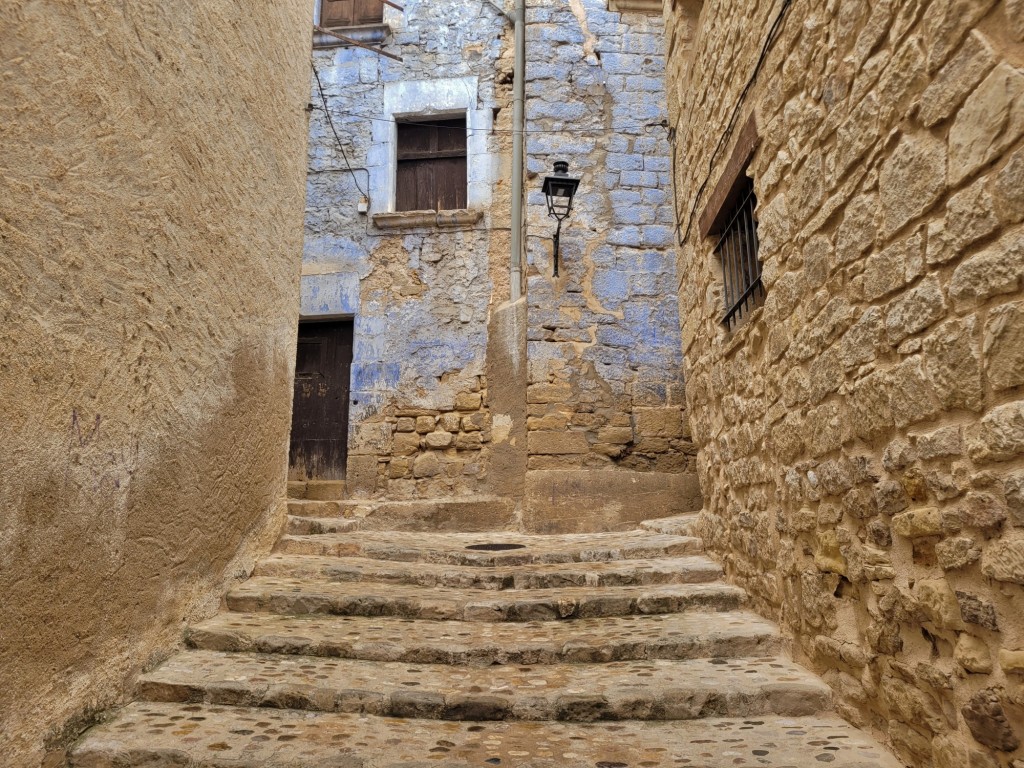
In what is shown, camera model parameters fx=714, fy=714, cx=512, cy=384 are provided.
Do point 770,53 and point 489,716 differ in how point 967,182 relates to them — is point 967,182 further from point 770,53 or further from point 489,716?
point 489,716

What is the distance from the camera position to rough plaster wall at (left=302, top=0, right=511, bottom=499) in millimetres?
6684

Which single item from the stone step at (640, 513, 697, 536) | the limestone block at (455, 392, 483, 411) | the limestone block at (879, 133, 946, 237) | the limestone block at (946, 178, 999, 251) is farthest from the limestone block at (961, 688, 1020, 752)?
the limestone block at (455, 392, 483, 411)

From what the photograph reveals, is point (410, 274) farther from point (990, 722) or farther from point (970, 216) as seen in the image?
point (990, 722)

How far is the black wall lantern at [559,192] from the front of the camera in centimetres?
578

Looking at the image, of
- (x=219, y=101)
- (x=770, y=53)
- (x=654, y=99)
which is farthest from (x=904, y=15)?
(x=654, y=99)

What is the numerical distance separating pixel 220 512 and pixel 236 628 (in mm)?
513

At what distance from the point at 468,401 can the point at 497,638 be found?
4.00m

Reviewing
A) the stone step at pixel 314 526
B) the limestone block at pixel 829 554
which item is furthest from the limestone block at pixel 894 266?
the stone step at pixel 314 526

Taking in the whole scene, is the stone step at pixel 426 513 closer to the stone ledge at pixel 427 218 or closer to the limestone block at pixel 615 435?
the limestone block at pixel 615 435

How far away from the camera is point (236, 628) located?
2854mm

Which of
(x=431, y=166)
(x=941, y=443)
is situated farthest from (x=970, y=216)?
(x=431, y=166)

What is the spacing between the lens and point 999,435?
4.61 feet

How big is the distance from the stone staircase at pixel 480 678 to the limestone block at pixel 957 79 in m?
1.61

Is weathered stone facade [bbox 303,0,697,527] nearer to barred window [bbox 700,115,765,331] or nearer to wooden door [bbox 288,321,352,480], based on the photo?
wooden door [bbox 288,321,352,480]
